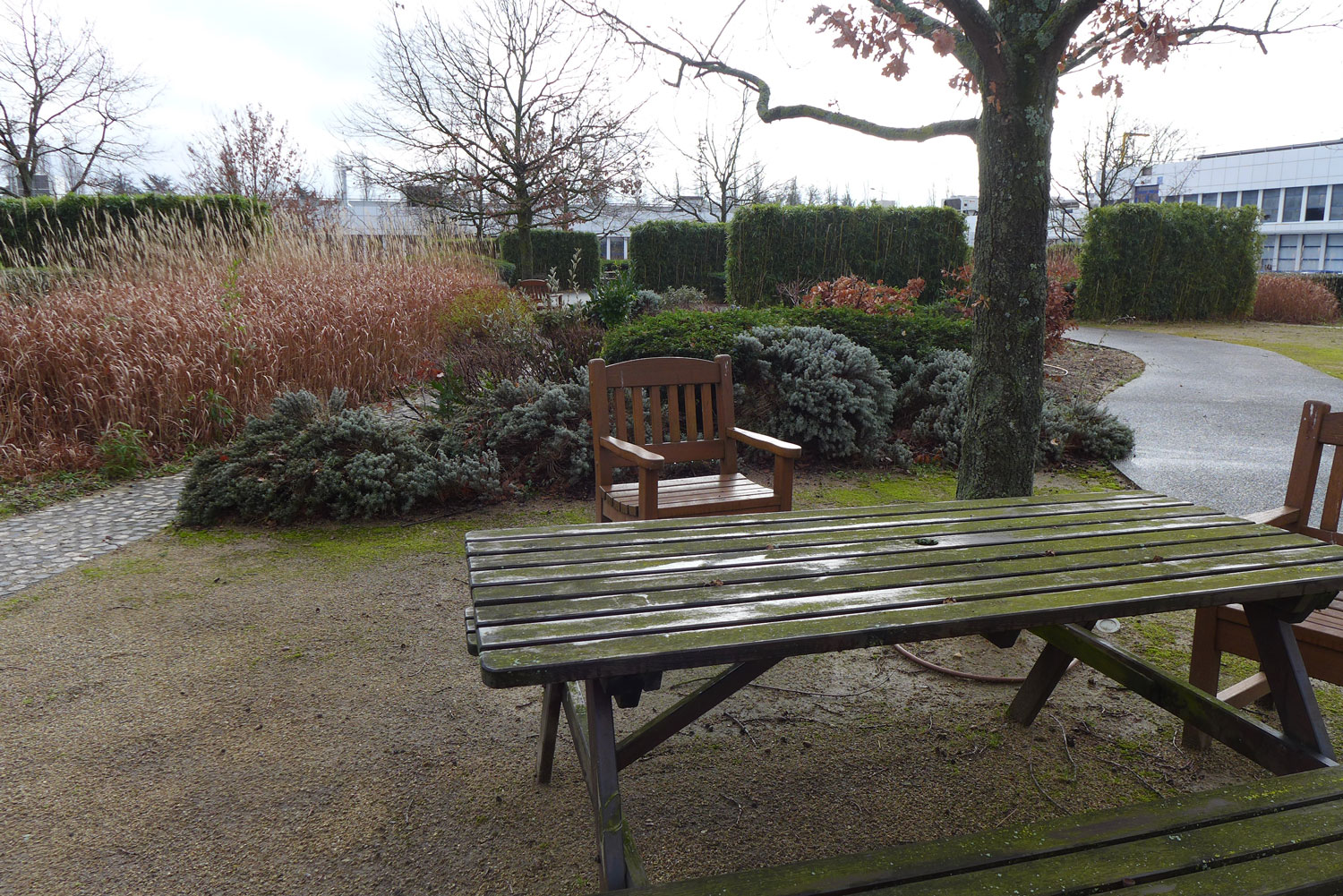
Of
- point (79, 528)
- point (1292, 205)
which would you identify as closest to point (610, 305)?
point (79, 528)

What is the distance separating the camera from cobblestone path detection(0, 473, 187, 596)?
4.03 m

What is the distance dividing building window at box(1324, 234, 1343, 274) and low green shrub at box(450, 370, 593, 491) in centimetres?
6100

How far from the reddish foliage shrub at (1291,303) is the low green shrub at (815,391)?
1657cm

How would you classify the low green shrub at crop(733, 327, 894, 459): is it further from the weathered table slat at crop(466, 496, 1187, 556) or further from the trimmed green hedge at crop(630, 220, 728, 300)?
the trimmed green hedge at crop(630, 220, 728, 300)

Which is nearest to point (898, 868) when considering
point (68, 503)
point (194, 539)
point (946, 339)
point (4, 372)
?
point (194, 539)

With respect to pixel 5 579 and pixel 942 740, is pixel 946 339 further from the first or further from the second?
pixel 5 579

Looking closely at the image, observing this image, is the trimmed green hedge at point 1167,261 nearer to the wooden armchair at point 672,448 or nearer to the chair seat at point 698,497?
the wooden armchair at point 672,448

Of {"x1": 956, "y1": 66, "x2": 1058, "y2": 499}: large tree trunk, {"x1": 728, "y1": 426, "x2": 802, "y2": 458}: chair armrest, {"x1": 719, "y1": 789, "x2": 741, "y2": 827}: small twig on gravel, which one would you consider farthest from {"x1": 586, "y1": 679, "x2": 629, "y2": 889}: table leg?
{"x1": 956, "y1": 66, "x2": 1058, "y2": 499}: large tree trunk

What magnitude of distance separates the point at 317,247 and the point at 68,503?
4490mm

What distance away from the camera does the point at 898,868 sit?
1300 mm

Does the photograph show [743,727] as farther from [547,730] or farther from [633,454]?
[633,454]

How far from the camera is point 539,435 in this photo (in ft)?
17.6

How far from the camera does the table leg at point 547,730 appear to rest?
2162mm

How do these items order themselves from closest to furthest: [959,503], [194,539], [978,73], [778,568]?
[778,568], [959,503], [978,73], [194,539]
